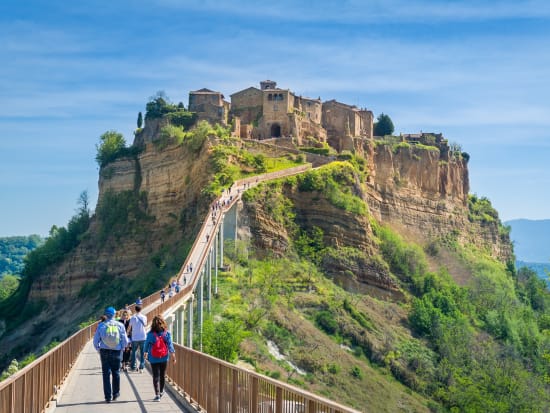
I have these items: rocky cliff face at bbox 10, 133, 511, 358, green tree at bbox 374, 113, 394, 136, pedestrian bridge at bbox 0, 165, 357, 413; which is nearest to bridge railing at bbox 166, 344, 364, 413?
pedestrian bridge at bbox 0, 165, 357, 413

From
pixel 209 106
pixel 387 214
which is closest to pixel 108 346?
pixel 209 106

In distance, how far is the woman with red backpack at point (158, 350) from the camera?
14.7 metres

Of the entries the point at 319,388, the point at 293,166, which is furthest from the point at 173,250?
the point at 319,388

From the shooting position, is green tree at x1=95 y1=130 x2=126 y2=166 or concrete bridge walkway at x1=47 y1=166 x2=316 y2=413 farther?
green tree at x1=95 y1=130 x2=126 y2=166

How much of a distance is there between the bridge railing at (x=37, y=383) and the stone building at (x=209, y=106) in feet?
183

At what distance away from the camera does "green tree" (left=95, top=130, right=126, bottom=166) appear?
252ft

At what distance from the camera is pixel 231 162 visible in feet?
204

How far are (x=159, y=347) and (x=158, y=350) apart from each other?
0.06 meters

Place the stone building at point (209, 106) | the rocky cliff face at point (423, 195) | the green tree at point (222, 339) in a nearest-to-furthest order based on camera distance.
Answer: the green tree at point (222, 339), the stone building at point (209, 106), the rocky cliff face at point (423, 195)

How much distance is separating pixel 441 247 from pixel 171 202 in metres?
39.2

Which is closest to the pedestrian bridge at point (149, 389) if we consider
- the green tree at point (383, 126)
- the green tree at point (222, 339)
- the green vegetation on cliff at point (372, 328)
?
the green tree at point (222, 339)

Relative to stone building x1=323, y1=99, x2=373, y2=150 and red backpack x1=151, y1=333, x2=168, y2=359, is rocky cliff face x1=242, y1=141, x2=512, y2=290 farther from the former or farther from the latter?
red backpack x1=151, y1=333, x2=168, y2=359

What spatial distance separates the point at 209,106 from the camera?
7312 cm

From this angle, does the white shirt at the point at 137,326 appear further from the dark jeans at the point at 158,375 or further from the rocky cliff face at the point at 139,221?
the rocky cliff face at the point at 139,221
